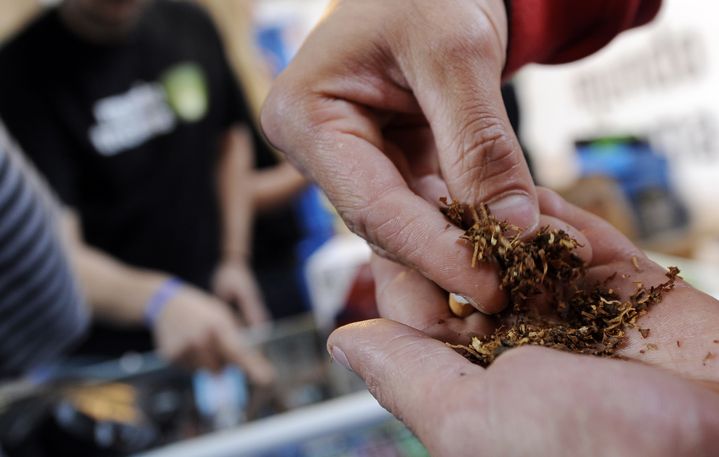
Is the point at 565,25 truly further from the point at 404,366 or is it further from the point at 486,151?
the point at 404,366

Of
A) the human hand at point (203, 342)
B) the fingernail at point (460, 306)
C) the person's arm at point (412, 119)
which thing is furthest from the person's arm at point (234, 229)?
the fingernail at point (460, 306)

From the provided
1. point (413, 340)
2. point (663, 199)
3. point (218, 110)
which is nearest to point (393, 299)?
point (413, 340)

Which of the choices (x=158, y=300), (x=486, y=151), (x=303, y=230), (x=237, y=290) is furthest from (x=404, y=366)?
(x=303, y=230)

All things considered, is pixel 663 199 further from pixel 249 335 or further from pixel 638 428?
pixel 638 428

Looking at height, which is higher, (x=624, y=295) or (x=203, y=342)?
(x=624, y=295)

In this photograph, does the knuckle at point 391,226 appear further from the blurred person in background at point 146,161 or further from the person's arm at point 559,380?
the blurred person in background at point 146,161

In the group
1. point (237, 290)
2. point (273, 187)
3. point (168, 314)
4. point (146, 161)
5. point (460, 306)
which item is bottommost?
point (237, 290)

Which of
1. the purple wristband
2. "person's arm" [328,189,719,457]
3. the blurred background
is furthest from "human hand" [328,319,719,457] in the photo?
the purple wristband

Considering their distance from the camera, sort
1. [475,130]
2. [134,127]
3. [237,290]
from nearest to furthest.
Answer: [475,130]
[134,127]
[237,290]
